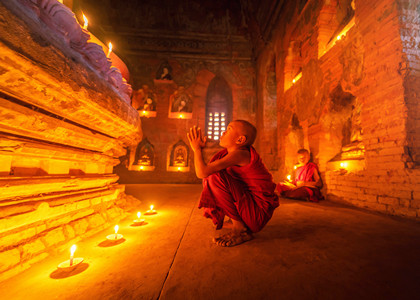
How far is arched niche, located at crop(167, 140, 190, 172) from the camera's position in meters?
8.90

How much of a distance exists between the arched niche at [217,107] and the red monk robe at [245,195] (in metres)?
8.91

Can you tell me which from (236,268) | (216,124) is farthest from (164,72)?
(236,268)

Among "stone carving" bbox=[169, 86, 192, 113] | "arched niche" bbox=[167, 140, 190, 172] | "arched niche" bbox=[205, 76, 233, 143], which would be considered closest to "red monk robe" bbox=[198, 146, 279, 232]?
"arched niche" bbox=[167, 140, 190, 172]

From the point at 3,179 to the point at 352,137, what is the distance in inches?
198

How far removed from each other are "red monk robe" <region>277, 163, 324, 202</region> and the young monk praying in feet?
8.64

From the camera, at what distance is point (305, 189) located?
376cm

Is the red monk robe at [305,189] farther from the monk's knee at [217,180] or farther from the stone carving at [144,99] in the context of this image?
the stone carving at [144,99]

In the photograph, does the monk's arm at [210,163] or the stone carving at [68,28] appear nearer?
the stone carving at [68,28]

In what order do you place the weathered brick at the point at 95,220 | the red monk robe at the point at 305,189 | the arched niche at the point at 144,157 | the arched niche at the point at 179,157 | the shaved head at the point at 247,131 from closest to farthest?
the shaved head at the point at 247,131, the weathered brick at the point at 95,220, the red monk robe at the point at 305,189, the arched niche at the point at 144,157, the arched niche at the point at 179,157

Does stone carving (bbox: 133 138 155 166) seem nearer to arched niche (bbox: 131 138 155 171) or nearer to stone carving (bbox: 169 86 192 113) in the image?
arched niche (bbox: 131 138 155 171)

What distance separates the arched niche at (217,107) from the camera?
1071 centimetres

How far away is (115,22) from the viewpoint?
9.33 meters

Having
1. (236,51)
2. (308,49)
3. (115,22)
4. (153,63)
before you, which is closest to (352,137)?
(308,49)

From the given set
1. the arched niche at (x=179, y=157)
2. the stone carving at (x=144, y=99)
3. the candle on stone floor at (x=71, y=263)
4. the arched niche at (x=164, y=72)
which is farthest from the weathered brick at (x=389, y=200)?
the arched niche at (x=164, y=72)
